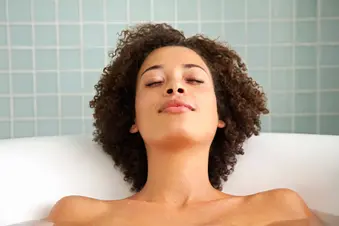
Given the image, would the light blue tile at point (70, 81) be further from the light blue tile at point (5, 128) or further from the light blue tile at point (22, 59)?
the light blue tile at point (5, 128)

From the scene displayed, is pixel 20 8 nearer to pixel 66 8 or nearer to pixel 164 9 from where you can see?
Answer: pixel 66 8

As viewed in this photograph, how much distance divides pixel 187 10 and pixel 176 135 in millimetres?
893

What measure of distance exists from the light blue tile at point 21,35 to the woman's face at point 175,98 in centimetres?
78

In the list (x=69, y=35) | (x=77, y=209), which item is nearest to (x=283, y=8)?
(x=69, y=35)

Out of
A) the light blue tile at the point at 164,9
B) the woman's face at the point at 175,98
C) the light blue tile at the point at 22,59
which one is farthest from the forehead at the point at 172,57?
the light blue tile at the point at 22,59

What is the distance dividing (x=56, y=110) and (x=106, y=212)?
2.69 feet

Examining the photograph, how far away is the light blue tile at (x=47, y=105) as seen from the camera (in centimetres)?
219

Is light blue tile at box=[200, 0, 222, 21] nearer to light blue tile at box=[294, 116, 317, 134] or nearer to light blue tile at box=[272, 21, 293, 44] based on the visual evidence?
light blue tile at box=[272, 21, 293, 44]

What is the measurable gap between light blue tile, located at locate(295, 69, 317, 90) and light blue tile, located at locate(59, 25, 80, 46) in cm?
77

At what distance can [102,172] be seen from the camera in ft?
5.34

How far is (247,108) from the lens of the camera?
1.63m

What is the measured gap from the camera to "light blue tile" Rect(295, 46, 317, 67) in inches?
86.2

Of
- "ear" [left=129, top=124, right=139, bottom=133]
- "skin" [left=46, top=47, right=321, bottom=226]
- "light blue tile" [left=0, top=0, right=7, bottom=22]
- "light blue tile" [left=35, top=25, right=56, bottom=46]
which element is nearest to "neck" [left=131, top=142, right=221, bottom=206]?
"skin" [left=46, top=47, right=321, bottom=226]

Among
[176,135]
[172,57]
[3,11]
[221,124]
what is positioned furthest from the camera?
[3,11]
